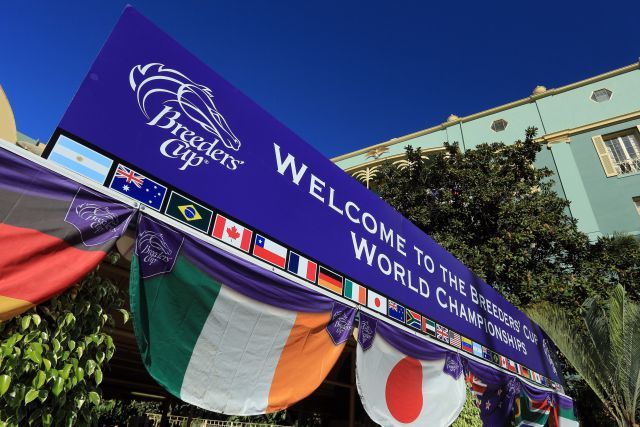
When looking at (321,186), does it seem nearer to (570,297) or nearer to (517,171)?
(570,297)

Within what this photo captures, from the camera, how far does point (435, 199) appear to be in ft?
41.4

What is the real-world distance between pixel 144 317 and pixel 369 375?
2202 millimetres

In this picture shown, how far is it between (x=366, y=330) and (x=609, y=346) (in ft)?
20.8

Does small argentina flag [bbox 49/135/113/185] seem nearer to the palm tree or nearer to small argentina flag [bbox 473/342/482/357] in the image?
small argentina flag [bbox 473/342/482/357]

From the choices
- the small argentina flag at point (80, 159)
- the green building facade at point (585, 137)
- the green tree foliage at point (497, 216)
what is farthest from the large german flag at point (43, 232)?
the green building facade at point (585, 137)

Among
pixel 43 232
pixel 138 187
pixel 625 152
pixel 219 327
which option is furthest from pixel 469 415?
pixel 625 152

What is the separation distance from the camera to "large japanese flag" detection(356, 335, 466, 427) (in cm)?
370

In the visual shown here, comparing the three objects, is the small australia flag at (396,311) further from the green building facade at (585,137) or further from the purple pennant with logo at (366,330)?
the green building facade at (585,137)

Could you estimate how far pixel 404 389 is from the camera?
410 cm

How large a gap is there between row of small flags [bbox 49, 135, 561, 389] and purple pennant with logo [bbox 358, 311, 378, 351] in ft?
0.47

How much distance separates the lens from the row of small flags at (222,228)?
7.67ft

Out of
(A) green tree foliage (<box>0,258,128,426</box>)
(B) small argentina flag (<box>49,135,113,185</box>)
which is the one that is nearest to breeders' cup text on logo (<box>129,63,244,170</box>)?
(B) small argentina flag (<box>49,135,113,185</box>)

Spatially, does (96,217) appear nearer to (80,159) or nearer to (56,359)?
(80,159)

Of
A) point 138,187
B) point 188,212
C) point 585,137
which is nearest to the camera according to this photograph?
point 138,187
